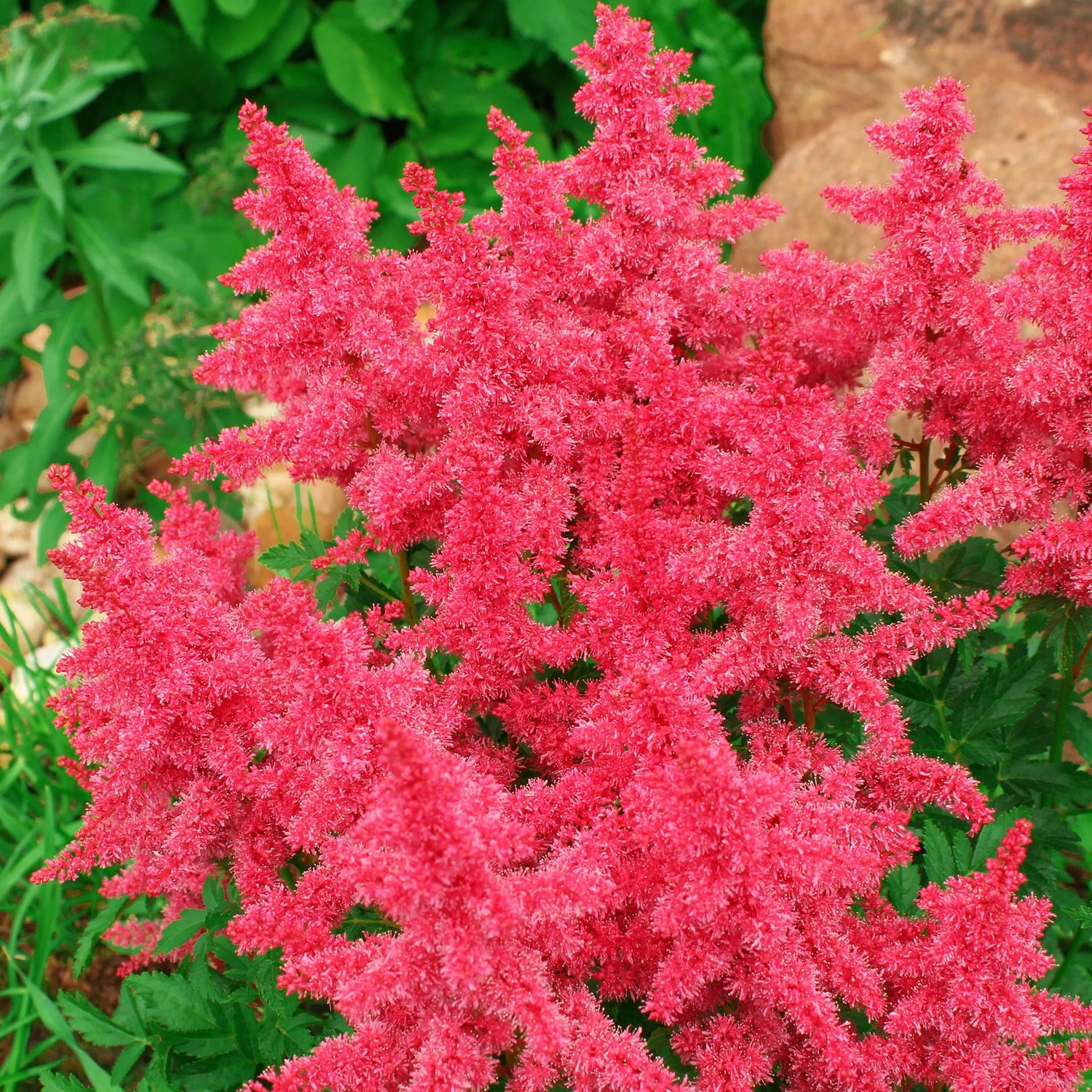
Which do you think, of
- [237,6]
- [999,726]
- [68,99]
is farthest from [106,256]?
[999,726]

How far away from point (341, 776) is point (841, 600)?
814 mm

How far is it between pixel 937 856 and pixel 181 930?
4.72ft

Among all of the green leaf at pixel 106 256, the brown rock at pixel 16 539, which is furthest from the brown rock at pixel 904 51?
the brown rock at pixel 16 539

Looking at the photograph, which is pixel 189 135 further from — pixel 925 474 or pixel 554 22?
pixel 925 474

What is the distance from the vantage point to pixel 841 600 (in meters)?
1.75

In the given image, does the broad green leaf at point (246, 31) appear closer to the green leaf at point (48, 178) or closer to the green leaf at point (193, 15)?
the green leaf at point (193, 15)

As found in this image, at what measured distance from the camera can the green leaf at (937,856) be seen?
80.6 inches

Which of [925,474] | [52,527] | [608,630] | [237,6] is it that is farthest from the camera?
[237,6]

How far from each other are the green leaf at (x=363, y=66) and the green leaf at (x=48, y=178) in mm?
1925

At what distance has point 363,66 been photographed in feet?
18.8

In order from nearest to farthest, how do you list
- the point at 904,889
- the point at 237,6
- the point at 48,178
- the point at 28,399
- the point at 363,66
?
the point at 904,889 < the point at 48,178 < the point at 237,6 < the point at 363,66 < the point at 28,399

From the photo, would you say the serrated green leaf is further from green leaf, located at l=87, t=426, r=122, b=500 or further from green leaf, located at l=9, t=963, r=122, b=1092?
green leaf, located at l=87, t=426, r=122, b=500

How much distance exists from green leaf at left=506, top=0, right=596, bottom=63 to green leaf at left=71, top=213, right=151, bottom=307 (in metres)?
2.47

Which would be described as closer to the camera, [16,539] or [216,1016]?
[216,1016]
